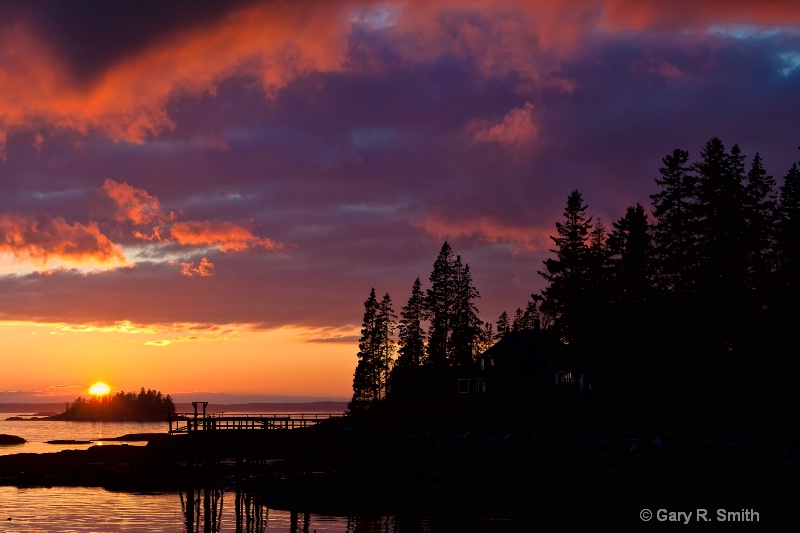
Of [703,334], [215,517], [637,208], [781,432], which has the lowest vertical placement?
[215,517]

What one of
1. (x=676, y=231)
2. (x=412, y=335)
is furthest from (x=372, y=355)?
(x=676, y=231)

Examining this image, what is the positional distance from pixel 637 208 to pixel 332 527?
55206 mm

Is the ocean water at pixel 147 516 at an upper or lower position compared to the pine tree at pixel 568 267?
lower

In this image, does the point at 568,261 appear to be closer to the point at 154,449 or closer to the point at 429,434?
the point at 429,434

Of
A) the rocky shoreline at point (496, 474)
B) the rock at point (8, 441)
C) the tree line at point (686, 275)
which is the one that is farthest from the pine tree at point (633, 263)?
the rock at point (8, 441)

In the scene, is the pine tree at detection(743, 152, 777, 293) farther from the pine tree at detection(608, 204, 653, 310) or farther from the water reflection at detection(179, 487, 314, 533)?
the water reflection at detection(179, 487, 314, 533)

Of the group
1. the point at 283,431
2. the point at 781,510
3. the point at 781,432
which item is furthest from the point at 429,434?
the point at 781,510

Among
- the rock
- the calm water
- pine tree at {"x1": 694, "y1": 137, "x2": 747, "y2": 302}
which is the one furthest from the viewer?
the rock

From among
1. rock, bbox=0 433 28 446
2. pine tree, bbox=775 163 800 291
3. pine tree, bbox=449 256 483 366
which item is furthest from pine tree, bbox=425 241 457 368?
rock, bbox=0 433 28 446

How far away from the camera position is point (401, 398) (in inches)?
4210

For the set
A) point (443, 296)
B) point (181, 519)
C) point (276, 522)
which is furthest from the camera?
point (443, 296)

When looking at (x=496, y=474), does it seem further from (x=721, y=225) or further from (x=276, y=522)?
(x=721, y=225)

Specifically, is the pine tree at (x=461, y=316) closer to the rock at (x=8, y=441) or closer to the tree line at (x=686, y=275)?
the tree line at (x=686, y=275)

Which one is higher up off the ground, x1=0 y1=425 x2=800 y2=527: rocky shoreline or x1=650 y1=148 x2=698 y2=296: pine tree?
x1=650 y1=148 x2=698 y2=296: pine tree
